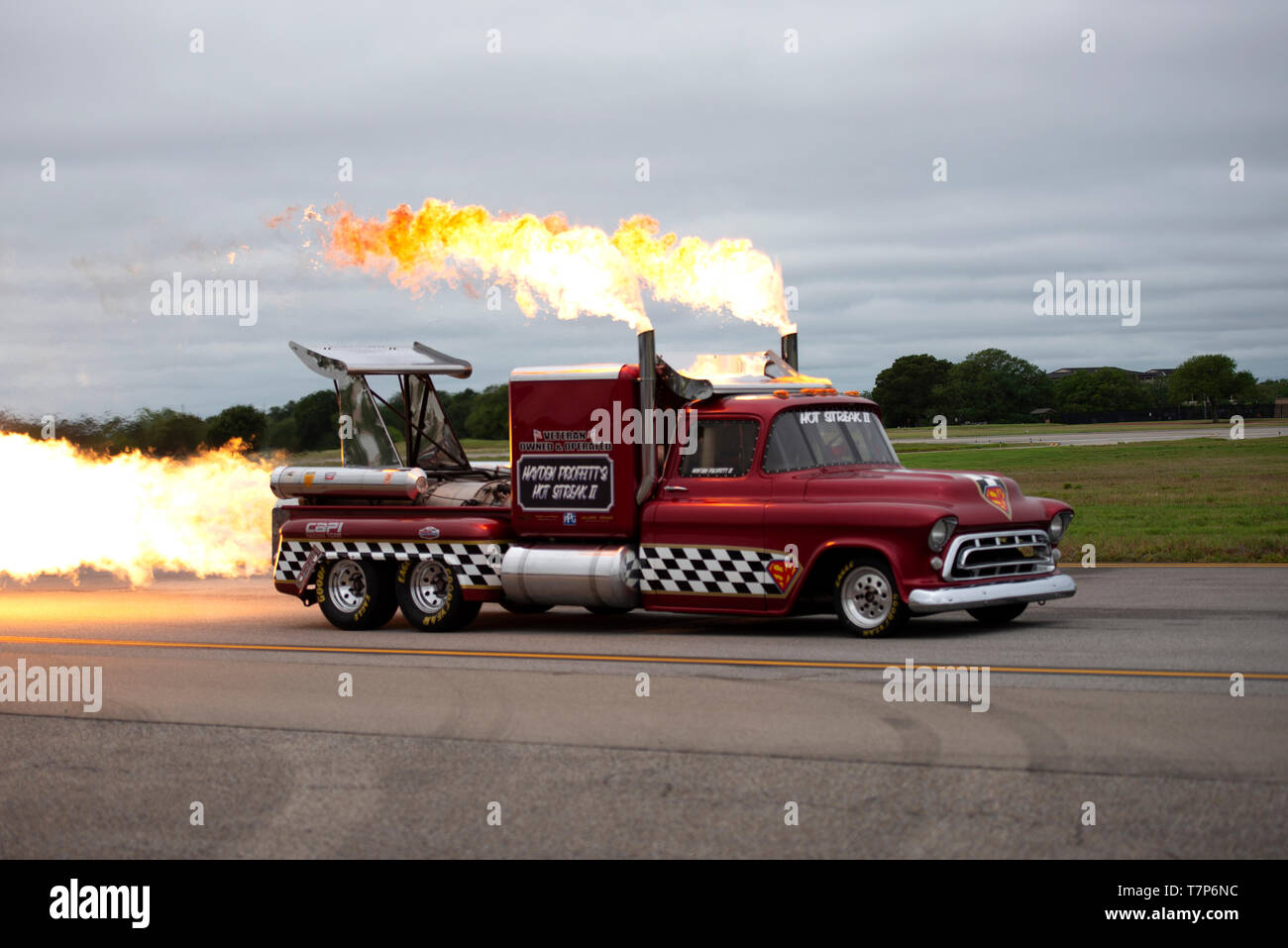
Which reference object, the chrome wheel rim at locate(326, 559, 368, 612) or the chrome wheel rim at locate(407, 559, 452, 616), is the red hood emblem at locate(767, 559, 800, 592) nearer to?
the chrome wheel rim at locate(407, 559, 452, 616)

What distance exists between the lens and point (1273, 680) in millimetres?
10211

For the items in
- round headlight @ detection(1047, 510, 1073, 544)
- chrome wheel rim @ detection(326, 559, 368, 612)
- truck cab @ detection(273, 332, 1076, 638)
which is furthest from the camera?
chrome wheel rim @ detection(326, 559, 368, 612)

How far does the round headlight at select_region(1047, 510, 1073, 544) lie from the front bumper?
1.37ft

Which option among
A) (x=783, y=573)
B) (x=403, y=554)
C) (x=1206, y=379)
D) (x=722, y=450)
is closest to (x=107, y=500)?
(x=403, y=554)

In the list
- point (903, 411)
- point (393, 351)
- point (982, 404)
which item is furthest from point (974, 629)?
point (982, 404)

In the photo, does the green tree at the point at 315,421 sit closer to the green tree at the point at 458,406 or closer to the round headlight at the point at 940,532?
the green tree at the point at 458,406

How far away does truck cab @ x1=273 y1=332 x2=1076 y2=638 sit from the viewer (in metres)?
13.3

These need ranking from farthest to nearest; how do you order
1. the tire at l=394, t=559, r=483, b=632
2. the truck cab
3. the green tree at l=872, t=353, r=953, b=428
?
the green tree at l=872, t=353, r=953, b=428 < the tire at l=394, t=559, r=483, b=632 < the truck cab

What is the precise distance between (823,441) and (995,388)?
135350 millimetres

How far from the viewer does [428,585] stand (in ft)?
51.9

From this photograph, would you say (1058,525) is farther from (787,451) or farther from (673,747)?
(673,747)

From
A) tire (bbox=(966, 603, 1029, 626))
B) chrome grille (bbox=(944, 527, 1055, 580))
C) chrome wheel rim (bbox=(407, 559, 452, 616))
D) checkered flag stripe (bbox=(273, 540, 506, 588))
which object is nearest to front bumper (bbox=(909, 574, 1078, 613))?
chrome grille (bbox=(944, 527, 1055, 580))

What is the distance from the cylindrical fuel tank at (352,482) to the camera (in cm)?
1603
